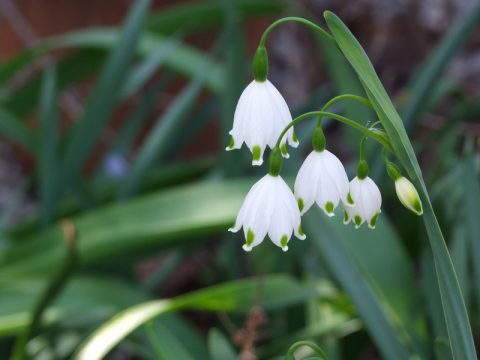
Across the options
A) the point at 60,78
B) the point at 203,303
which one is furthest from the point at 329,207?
the point at 60,78

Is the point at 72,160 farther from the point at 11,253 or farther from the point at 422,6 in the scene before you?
the point at 422,6

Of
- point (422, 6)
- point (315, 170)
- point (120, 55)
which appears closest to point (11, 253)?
point (120, 55)

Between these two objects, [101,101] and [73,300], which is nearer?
[73,300]

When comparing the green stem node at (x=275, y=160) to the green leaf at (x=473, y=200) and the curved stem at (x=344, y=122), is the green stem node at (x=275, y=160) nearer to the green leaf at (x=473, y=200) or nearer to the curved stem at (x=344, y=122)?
the curved stem at (x=344, y=122)

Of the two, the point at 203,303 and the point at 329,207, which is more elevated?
the point at 203,303

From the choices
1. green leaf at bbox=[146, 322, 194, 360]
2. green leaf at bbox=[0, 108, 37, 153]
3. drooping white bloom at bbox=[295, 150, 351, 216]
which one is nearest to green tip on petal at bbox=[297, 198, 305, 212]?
drooping white bloom at bbox=[295, 150, 351, 216]

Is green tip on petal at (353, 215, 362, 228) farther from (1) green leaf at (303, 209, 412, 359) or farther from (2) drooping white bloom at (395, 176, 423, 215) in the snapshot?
(1) green leaf at (303, 209, 412, 359)

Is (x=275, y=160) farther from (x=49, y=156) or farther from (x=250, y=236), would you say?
(x=49, y=156)
